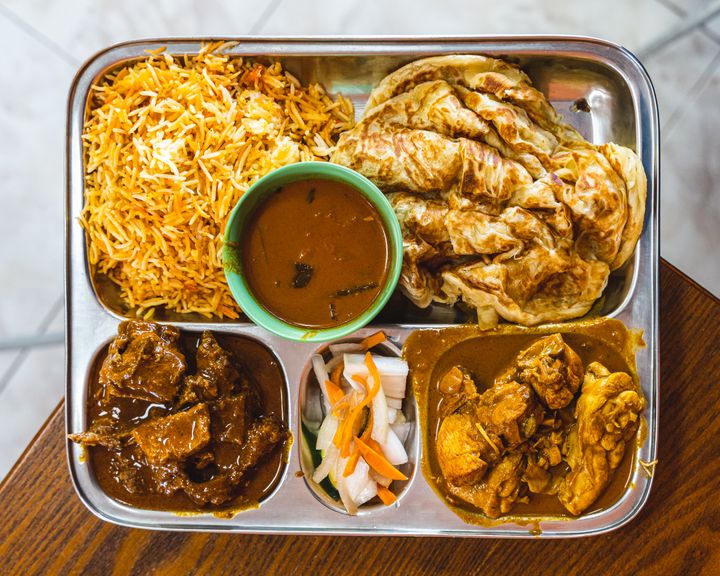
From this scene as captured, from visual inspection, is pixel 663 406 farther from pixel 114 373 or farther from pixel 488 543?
pixel 114 373

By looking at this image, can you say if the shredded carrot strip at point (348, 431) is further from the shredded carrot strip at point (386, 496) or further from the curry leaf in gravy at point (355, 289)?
the curry leaf in gravy at point (355, 289)

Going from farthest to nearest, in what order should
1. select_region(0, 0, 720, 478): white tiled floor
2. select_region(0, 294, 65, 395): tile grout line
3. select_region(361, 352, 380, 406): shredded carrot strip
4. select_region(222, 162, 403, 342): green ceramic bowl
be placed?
select_region(0, 294, 65, 395): tile grout line → select_region(0, 0, 720, 478): white tiled floor → select_region(361, 352, 380, 406): shredded carrot strip → select_region(222, 162, 403, 342): green ceramic bowl

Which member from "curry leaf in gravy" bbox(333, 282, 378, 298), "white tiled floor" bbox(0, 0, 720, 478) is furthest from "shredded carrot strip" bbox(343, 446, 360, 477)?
"white tiled floor" bbox(0, 0, 720, 478)

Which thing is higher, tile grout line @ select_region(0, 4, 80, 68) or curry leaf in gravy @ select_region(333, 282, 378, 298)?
tile grout line @ select_region(0, 4, 80, 68)

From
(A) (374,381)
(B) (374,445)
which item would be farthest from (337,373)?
(B) (374,445)

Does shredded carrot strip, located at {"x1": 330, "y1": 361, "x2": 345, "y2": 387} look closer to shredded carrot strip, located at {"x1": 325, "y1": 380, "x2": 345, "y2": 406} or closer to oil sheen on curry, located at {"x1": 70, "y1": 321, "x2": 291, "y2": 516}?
shredded carrot strip, located at {"x1": 325, "y1": 380, "x2": 345, "y2": 406}

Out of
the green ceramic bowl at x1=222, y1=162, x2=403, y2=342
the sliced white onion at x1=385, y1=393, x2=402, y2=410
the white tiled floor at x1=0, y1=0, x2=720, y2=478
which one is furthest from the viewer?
the white tiled floor at x1=0, y1=0, x2=720, y2=478
